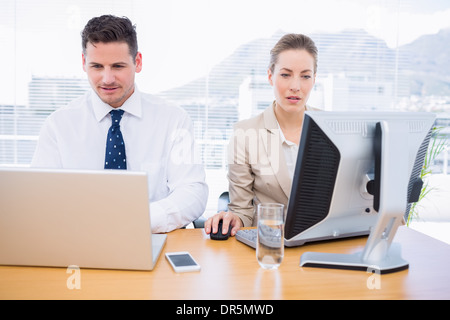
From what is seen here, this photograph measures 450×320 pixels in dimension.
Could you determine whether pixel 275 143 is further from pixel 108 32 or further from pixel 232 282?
pixel 232 282

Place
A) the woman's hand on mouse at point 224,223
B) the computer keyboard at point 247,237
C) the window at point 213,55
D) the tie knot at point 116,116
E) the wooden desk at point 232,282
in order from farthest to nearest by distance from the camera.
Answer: the window at point 213,55
the tie knot at point 116,116
the woman's hand on mouse at point 224,223
the computer keyboard at point 247,237
the wooden desk at point 232,282

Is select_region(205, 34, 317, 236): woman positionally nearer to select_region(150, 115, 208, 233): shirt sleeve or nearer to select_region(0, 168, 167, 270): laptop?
select_region(150, 115, 208, 233): shirt sleeve

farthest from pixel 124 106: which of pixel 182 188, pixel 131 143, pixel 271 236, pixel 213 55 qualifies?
pixel 213 55

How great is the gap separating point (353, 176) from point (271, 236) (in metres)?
0.27

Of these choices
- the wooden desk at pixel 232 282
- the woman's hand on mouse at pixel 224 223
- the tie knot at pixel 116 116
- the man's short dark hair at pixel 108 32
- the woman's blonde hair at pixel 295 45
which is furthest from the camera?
the woman's blonde hair at pixel 295 45

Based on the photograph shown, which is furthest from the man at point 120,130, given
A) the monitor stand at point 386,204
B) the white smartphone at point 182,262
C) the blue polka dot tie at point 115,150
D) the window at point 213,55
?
the window at point 213,55

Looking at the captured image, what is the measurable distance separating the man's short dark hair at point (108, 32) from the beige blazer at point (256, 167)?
67 centimetres

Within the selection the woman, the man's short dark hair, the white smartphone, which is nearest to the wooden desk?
the white smartphone

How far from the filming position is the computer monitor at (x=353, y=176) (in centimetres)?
101

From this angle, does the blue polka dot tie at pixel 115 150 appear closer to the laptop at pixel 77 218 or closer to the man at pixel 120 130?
the man at pixel 120 130

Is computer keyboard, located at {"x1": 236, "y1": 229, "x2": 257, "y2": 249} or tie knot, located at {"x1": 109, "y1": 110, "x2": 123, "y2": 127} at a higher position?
tie knot, located at {"x1": 109, "y1": 110, "x2": 123, "y2": 127}

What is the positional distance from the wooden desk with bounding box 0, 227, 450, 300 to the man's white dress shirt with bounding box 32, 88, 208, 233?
0.71m

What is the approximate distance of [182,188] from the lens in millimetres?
1704

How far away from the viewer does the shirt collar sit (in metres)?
1.82
